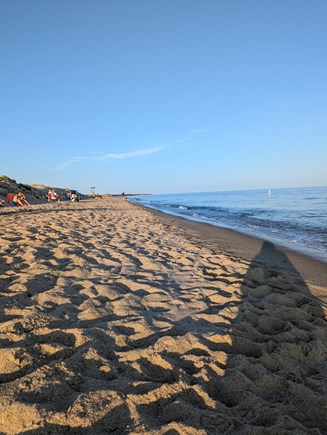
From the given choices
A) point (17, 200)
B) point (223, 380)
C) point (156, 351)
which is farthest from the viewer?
point (17, 200)

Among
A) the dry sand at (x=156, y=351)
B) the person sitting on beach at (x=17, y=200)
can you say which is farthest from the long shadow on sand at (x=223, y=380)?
the person sitting on beach at (x=17, y=200)

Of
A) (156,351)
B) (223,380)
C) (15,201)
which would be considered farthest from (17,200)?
(223,380)

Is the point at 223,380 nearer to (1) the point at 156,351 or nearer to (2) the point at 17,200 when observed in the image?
(1) the point at 156,351

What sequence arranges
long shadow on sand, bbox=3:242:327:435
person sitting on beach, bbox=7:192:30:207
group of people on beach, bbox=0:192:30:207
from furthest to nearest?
person sitting on beach, bbox=7:192:30:207
group of people on beach, bbox=0:192:30:207
long shadow on sand, bbox=3:242:327:435

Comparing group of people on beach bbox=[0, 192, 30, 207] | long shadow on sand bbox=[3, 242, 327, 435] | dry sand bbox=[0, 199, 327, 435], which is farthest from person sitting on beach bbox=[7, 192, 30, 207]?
long shadow on sand bbox=[3, 242, 327, 435]

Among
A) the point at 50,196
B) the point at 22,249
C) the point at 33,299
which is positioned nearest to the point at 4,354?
the point at 33,299

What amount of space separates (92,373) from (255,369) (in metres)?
1.27

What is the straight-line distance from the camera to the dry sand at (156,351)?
162 cm

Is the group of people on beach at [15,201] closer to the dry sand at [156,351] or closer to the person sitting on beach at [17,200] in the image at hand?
the person sitting on beach at [17,200]

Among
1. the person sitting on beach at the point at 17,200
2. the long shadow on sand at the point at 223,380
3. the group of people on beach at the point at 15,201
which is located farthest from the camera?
the person sitting on beach at the point at 17,200

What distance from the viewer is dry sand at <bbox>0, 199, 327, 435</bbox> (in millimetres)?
1616

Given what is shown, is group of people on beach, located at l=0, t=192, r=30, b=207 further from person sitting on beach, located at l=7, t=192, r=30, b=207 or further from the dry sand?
the dry sand

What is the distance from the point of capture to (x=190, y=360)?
223cm

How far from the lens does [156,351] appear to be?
7.56 feet
